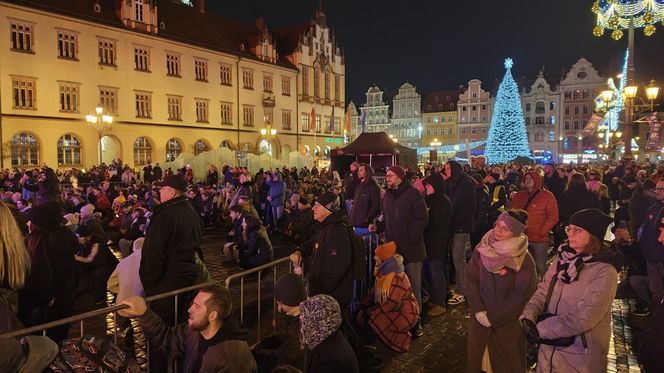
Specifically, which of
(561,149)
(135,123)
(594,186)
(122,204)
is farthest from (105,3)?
(561,149)

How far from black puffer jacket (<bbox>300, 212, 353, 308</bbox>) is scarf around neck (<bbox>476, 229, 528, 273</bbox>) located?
4.75 feet

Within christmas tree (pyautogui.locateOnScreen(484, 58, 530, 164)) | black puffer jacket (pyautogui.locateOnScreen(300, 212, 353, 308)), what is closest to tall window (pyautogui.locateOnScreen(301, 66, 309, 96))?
christmas tree (pyautogui.locateOnScreen(484, 58, 530, 164))

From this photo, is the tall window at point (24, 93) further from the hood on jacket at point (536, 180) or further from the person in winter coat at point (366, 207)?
the hood on jacket at point (536, 180)

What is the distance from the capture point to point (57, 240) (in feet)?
A: 14.3

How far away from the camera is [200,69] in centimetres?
3822

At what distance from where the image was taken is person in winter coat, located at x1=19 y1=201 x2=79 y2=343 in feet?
13.7

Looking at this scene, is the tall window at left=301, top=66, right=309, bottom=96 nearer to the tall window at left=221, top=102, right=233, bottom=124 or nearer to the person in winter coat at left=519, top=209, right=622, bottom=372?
the tall window at left=221, top=102, right=233, bottom=124

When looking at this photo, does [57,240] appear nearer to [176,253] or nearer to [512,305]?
[176,253]

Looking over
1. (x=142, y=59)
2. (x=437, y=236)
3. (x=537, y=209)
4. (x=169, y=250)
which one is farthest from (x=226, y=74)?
(x=169, y=250)

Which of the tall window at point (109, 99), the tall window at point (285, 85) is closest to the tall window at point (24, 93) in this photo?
the tall window at point (109, 99)

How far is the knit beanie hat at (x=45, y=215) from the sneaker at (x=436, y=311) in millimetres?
4960

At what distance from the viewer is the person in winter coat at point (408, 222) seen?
6.16 m

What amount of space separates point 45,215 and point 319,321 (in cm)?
295

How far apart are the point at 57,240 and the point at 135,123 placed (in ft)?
104
